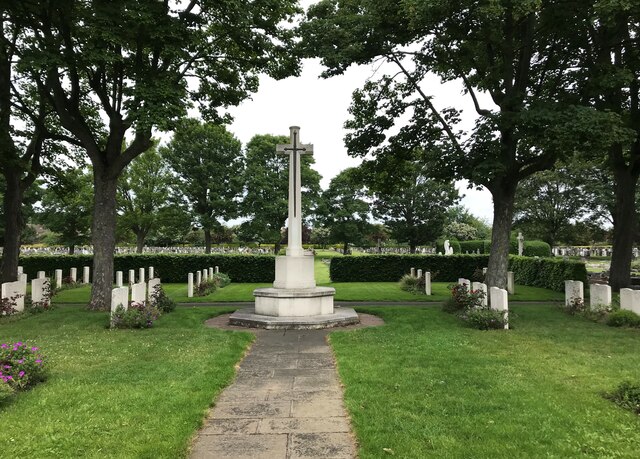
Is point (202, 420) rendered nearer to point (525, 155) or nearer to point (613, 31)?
point (525, 155)

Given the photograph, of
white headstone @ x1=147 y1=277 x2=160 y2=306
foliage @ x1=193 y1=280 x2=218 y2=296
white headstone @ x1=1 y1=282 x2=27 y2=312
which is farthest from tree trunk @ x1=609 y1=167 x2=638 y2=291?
white headstone @ x1=1 y1=282 x2=27 y2=312

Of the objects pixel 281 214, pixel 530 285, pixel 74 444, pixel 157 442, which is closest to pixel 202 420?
pixel 157 442

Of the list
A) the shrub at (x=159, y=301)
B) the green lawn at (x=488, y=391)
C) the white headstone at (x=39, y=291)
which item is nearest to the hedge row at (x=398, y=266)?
the shrub at (x=159, y=301)

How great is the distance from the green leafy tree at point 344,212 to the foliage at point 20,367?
40.0 m

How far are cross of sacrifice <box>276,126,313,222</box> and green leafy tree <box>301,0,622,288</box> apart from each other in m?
2.57

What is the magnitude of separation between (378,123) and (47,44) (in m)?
10.7

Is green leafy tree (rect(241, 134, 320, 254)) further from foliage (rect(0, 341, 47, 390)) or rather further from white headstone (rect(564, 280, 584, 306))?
foliage (rect(0, 341, 47, 390))

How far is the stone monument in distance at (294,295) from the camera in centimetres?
1136

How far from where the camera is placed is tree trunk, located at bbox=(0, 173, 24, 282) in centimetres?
1725

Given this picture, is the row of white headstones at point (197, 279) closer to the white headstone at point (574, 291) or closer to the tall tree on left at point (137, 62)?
the tall tree on left at point (137, 62)

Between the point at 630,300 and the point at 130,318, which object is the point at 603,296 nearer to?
the point at 630,300

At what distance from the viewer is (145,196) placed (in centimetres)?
4006

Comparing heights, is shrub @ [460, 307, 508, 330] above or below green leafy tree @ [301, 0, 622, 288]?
below

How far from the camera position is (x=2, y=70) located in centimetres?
1683
